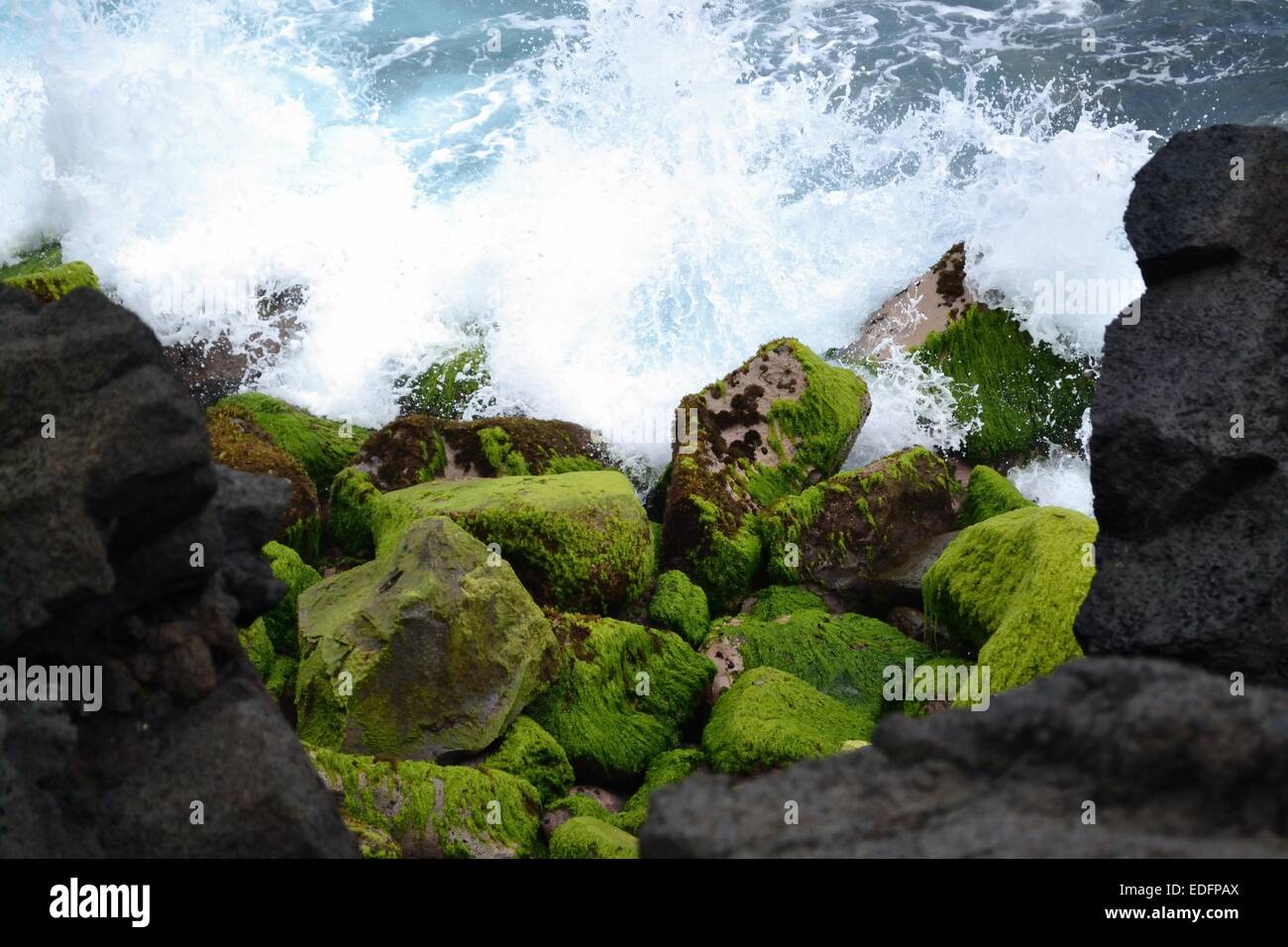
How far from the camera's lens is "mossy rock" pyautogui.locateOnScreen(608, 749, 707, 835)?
17.3 feet

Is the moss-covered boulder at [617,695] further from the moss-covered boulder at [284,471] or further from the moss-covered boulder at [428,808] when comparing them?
the moss-covered boulder at [284,471]

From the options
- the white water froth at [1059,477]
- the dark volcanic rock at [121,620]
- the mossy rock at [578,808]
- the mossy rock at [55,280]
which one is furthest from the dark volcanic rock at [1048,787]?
the white water froth at [1059,477]

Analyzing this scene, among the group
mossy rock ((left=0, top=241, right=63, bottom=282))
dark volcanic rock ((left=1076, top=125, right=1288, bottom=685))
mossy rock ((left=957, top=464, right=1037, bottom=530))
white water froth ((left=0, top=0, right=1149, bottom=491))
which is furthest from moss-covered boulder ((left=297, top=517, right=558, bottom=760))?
mossy rock ((left=0, top=241, right=63, bottom=282))

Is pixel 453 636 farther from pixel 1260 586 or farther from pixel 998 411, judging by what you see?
pixel 998 411

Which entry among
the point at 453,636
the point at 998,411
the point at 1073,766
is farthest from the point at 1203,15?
the point at 1073,766

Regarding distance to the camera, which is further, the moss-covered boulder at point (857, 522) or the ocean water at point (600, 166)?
the ocean water at point (600, 166)

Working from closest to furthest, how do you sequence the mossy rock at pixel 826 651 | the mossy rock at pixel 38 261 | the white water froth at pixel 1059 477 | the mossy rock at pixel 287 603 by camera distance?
1. the mossy rock at pixel 826 651
2. the mossy rock at pixel 287 603
3. the white water froth at pixel 1059 477
4. the mossy rock at pixel 38 261

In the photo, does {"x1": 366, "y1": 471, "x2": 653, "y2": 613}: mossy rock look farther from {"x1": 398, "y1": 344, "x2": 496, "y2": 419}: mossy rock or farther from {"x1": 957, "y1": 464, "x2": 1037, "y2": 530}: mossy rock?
{"x1": 398, "y1": 344, "x2": 496, "y2": 419}: mossy rock

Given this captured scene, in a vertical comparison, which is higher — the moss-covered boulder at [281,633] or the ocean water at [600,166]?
the ocean water at [600,166]

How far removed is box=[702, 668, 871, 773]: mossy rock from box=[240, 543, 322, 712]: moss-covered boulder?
1.87 meters

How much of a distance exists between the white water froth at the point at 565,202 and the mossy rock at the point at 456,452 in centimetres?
145

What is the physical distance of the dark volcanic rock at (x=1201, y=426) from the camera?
411 cm

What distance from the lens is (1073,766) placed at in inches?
→ 92.4
